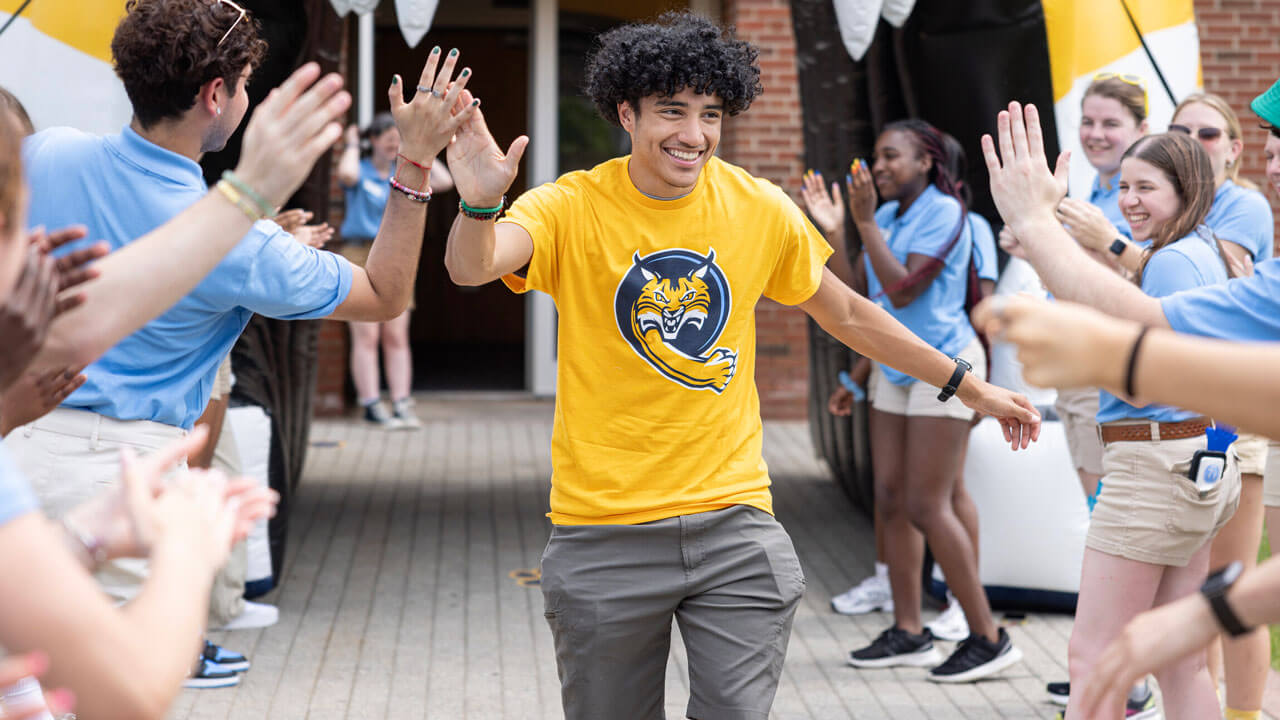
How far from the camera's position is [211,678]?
434cm

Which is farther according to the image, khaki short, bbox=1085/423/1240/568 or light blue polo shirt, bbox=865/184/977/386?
light blue polo shirt, bbox=865/184/977/386

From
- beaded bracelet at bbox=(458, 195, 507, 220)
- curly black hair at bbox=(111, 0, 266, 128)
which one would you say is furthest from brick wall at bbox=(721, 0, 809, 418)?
curly black hair at bbox=(111, 0, 266, 128)

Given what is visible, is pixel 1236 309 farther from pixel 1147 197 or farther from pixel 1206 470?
pixel 1147 197

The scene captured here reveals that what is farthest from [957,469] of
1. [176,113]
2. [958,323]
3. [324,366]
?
[324,366]

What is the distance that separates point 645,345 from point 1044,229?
0.83m

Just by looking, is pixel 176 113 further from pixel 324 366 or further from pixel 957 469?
pixel 324 366

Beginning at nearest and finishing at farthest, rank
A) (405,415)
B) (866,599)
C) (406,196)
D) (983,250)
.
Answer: (406,196) < (983,250) < (866,599) < (405,415)

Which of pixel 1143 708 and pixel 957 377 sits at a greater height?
pixel 957 377

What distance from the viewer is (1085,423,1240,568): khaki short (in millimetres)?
3117

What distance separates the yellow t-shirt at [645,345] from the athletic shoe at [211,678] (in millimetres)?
2104

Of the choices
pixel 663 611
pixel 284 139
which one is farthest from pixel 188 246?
pixel 663 611

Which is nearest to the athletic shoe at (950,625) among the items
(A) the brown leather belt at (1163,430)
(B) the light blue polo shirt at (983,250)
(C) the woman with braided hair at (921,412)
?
(C) the woman with braided hair at (921,412)

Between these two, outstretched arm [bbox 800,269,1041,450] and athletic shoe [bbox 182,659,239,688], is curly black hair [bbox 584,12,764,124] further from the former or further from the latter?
athletic shoe [bbox 182,659,239,688]

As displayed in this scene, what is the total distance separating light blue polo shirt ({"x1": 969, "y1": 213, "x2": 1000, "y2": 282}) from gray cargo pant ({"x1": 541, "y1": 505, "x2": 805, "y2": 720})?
2.41 meters
